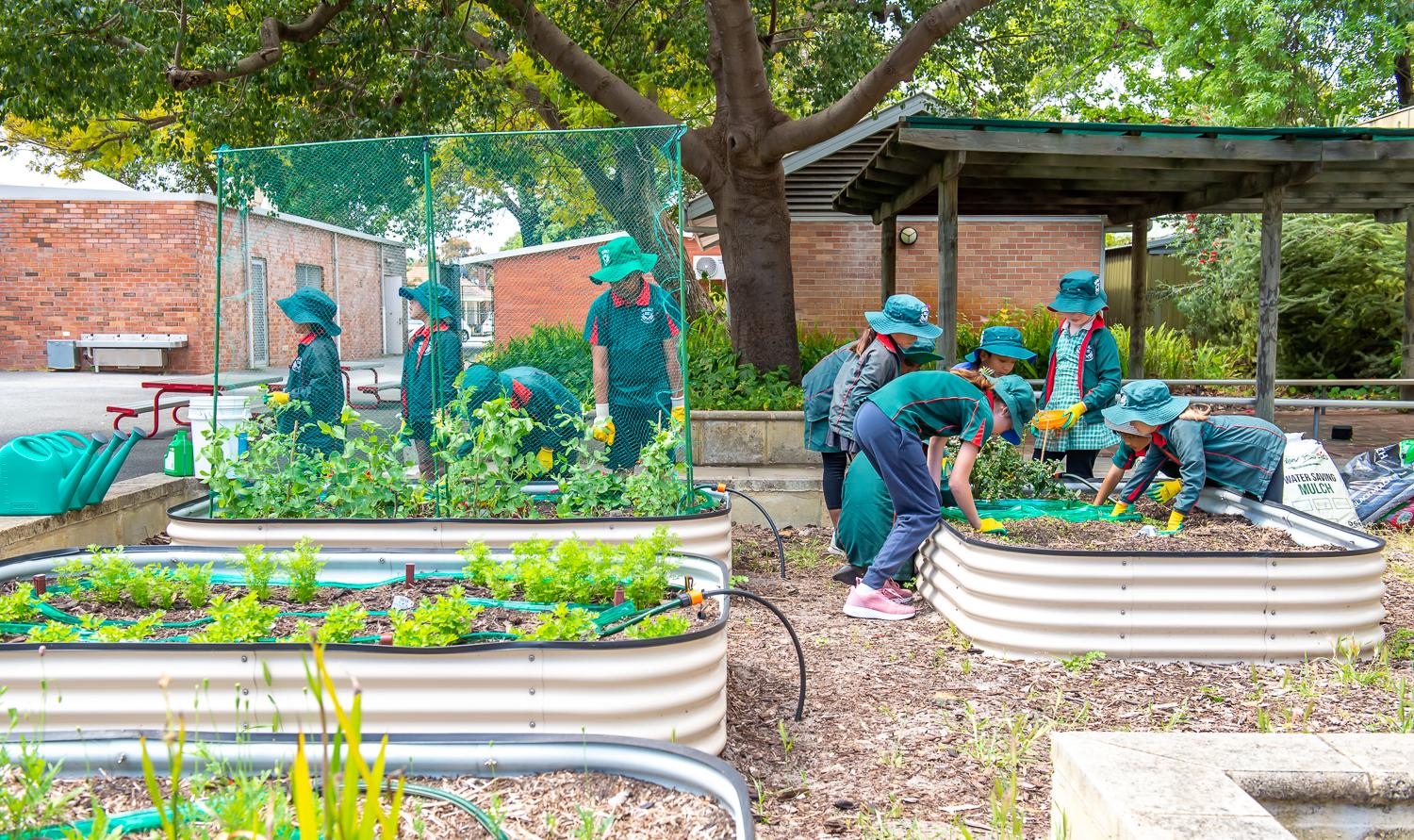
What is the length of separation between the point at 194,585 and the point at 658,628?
190 cm

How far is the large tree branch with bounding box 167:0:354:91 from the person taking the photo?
1068cm

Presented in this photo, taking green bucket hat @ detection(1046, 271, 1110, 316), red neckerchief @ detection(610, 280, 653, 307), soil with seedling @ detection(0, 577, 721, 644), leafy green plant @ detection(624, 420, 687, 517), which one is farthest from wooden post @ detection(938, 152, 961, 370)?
soil with seedling @ detection(0, 577, 721, 644)

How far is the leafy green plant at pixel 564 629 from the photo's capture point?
11.3ft

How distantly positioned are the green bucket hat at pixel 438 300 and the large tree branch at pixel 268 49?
5826mm

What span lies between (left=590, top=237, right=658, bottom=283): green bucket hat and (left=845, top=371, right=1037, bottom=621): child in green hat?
1.48 metres

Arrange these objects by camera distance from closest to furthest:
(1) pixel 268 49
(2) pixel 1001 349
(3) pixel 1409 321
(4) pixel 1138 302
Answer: (2) pixel 1001 349
(1) pixel 268 49
(4) pixel 1138 302
(3) pixel 1409 321

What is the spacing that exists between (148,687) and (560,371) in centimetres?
344

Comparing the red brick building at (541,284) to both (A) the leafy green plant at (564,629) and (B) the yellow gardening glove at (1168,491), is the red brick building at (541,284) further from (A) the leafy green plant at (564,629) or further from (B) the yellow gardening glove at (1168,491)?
(B) the yellow gardening glove at (1168,491)

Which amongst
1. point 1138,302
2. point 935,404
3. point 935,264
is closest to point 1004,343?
point 935,404

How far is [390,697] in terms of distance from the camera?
3.31 m

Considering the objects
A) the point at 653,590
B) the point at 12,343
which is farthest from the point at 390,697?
the point at 12,343

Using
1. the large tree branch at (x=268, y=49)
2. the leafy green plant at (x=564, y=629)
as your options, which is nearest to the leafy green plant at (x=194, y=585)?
the leafy green plant at (x=564, y=629)

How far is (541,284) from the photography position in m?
6.23

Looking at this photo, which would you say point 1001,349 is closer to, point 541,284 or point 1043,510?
point 1043,510
